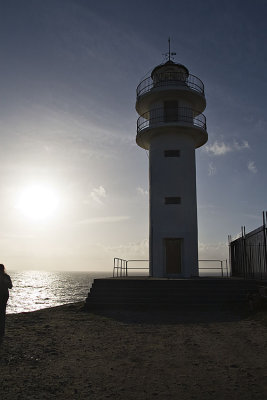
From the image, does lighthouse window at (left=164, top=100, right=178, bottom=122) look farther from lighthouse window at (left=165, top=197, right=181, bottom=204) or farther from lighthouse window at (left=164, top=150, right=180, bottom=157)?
lighthouse window at (left=165, top=197, right=181, bottom=204)

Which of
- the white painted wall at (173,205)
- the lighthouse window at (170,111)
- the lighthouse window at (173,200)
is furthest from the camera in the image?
the lighthouse window at (170,111)

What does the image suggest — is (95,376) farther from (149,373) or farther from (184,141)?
(184,141)

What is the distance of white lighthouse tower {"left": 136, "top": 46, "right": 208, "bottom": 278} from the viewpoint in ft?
62.0

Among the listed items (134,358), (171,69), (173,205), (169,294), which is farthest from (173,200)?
(134,358)

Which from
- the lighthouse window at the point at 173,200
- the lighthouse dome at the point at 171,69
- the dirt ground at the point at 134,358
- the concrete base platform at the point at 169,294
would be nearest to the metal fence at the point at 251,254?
the concrete base platform at the point at 169,294

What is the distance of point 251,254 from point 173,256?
166 inches

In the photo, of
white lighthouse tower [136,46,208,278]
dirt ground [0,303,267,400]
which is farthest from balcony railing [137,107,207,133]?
dirt ground [0,303,267,400]

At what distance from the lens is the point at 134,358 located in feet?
21.8

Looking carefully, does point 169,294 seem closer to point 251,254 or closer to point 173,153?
point 251,254

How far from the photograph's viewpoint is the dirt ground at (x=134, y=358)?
5016 millimetres

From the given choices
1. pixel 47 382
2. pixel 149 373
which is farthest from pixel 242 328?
pixel 47 382

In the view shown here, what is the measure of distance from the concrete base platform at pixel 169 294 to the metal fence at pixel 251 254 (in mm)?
2262

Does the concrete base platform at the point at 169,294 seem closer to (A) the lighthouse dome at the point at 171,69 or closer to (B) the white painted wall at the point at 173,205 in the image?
(B) the white painted wall at the point at 173,205

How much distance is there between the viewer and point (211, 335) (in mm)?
8641
